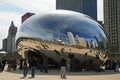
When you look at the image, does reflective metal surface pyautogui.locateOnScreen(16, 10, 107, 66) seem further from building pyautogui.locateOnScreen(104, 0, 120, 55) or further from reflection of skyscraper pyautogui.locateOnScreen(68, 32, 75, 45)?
building pyautogui.locateOnScreen(104, 0, 120, 55)

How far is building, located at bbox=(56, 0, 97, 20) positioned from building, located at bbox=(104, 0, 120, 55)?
Answer: 66.6 feet

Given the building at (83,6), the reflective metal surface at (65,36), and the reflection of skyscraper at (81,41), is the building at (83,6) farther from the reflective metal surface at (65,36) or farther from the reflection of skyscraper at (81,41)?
the reflection of skyscraper at (81,41)

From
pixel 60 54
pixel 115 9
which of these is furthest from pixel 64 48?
pixel 115 9

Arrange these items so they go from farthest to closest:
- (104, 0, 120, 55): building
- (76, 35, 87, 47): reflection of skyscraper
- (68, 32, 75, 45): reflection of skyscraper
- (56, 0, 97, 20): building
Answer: (56, 0, 97, 20): building → (104, 0, 120, 55): building → (76, 35, 87, 47): reflection of skyscraper → (68, 32, 75, 45): reflection of skyscraper

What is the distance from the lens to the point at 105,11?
6033 inches

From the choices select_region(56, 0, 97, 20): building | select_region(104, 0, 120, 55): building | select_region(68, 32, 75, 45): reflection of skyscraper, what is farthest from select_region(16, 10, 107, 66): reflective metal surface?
select_region(56, 0, 97, 20): building

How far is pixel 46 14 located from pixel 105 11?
13059 centimetres

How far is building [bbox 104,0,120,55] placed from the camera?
458 feet

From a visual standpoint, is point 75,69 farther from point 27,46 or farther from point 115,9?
point 115,9

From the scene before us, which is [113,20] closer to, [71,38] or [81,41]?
[81,41]

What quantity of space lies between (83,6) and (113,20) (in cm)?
3591

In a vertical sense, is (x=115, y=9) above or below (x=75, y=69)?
above

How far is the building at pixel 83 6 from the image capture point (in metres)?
174

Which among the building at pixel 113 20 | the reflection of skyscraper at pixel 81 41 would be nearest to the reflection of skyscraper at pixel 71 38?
the reflection of skyscraper at pixel 81 41
